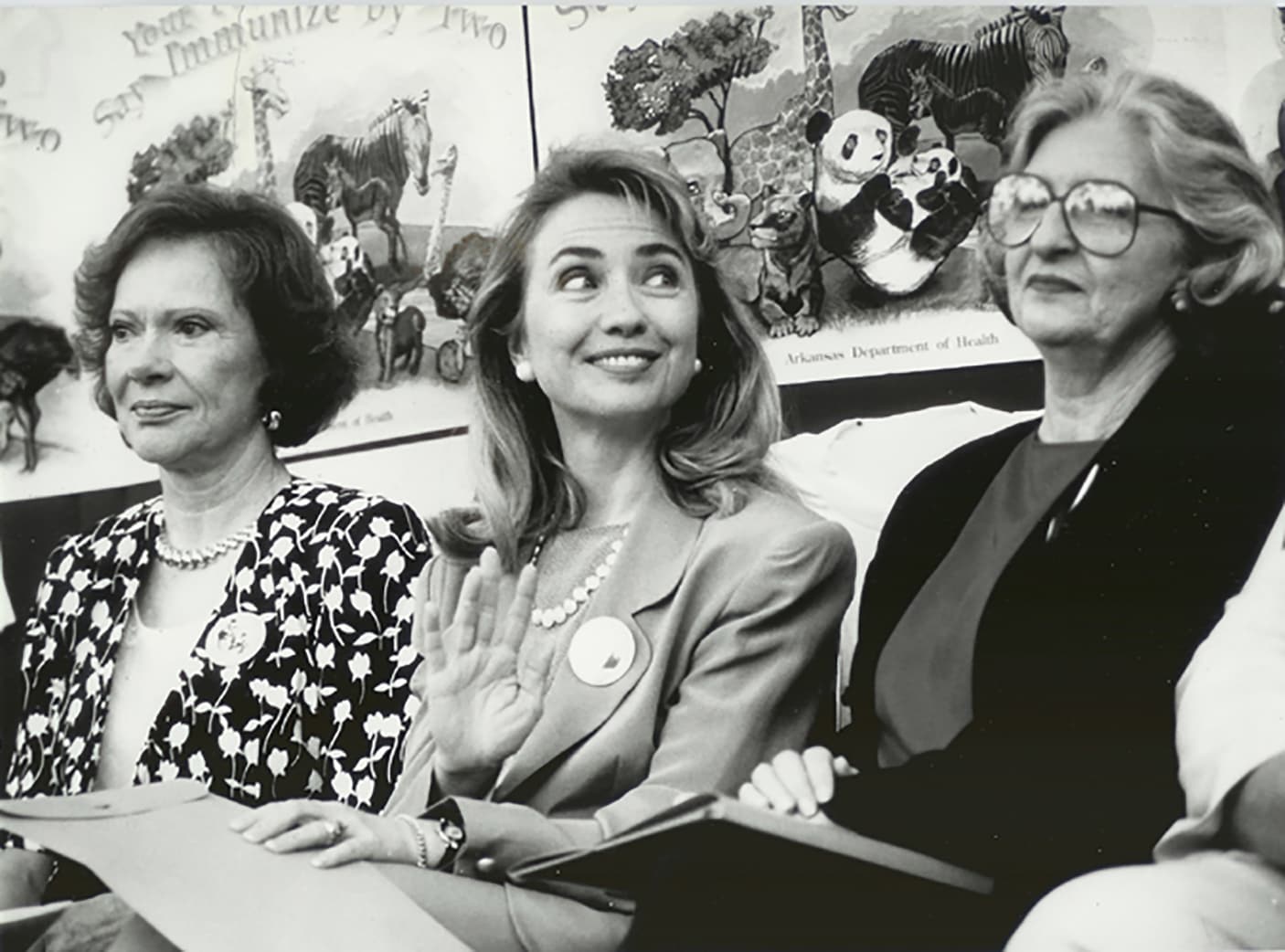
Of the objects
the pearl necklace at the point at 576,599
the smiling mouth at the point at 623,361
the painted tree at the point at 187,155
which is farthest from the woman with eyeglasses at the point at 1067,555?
the painted tree at the point at 187,155

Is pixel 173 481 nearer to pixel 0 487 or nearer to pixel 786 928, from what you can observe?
pixel 0 487

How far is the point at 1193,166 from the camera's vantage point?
109 inches

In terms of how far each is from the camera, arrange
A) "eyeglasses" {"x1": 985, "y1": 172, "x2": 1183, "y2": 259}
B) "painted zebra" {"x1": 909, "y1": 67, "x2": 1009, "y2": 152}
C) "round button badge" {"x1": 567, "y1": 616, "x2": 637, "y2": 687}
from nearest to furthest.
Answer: "round button badge" {"x1": 567, "y1": 616, "x2": 637, "y2": 687}, "eyeglasses" {"x1": 985, "y1": 172, "x2": 1183, "y2": 259}, "painted zebra" {"x1": 909, "y1": 67, "x2": 1009, "y2": 152}

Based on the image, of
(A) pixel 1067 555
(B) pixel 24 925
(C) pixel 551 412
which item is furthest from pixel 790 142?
(B) pixel 24 925

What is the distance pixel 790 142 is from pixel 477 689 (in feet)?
3.48

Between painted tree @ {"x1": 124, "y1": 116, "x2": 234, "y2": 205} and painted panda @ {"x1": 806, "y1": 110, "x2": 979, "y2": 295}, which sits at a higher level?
painted tree @ {"x1": 124, "y1": 116, "x2": 234, "y2": 205}

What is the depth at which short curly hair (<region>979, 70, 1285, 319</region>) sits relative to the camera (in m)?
2.75

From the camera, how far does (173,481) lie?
281 centimetres

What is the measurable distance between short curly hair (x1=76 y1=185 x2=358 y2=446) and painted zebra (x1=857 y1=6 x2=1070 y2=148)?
0.99 metres

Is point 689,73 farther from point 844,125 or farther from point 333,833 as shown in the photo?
point 333,833

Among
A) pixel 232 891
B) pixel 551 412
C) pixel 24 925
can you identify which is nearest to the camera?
pixel 232 891

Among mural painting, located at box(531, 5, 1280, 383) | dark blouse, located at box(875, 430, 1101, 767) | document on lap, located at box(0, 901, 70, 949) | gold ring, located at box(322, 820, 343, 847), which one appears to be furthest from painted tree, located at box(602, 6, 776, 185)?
document on lap, located at box(0, 901, 70, 949)

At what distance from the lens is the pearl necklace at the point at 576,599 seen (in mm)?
2686

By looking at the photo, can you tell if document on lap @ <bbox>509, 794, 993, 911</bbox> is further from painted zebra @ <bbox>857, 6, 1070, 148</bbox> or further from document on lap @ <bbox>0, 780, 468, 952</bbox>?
painted zebra @ <bbox>857, 6, 1070, 148</bbox>
